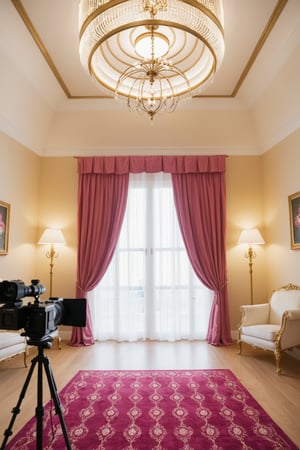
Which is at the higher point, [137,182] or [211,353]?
[137,182]

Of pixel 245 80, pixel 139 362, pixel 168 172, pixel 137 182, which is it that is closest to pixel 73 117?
pixel 137 182

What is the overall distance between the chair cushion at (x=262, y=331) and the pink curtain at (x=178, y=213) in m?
0.64

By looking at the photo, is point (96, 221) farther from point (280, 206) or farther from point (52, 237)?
point (280, 206)

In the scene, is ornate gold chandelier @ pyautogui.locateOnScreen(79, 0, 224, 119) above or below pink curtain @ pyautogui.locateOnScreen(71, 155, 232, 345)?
above

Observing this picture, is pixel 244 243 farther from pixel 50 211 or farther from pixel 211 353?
pixel 50 211

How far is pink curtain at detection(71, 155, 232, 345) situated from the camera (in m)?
4.29

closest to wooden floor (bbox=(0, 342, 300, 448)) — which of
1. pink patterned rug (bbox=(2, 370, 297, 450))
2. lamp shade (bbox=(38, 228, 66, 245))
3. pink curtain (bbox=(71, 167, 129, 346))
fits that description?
pink patterned rug (bbox=(2, 370, 297, 450))

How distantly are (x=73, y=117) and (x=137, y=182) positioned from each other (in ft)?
4.44

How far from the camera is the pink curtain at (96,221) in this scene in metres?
4.31

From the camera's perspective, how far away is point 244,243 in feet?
13.8

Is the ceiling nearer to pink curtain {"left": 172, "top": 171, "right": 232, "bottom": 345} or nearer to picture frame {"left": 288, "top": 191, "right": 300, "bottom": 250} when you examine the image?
pink curtain {"left": 172, "top": 171, "right": 232, "bottom": 345}

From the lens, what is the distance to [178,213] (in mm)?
4410

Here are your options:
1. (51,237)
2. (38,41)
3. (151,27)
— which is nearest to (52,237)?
(51,237)

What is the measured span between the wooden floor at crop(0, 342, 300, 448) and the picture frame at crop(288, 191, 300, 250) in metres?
1.37
